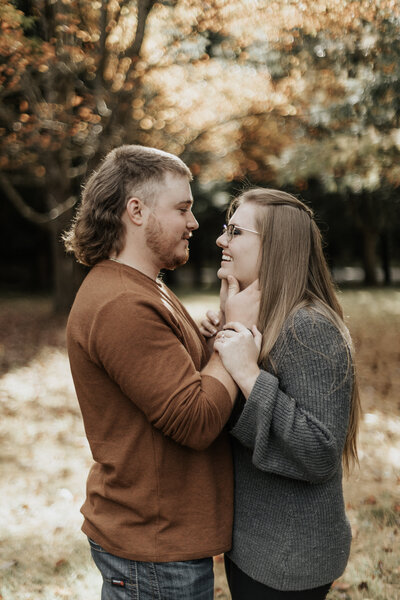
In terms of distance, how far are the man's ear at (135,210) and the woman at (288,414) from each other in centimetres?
46

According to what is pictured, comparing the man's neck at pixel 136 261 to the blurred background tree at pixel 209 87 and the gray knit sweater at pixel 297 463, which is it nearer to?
the gray knit sweater at pixel 297 463

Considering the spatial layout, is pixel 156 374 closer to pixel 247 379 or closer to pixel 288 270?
pixel 247 379

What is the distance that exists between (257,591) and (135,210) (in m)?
1.56

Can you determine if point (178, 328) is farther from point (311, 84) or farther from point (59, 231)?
point (59, 231)

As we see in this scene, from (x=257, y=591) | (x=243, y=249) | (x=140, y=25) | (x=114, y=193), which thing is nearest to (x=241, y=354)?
(x=243, y=249)

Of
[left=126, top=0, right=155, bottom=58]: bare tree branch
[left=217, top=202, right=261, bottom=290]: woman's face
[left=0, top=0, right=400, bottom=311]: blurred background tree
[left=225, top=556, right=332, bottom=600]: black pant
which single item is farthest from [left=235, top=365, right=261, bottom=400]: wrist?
[left=126, top=0, right=155, bottom=58]: bare tree branch

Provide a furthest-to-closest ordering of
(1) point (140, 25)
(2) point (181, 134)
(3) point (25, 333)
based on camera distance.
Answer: (2) point (181, 134), (3) point (25, 333), (1) point (140, 25)

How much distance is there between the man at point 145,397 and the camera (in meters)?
1.95

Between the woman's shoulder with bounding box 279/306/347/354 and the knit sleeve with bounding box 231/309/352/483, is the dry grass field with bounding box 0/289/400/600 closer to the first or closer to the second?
the knit sleeve with bounding box 231/309/352/483

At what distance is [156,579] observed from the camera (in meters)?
2.07

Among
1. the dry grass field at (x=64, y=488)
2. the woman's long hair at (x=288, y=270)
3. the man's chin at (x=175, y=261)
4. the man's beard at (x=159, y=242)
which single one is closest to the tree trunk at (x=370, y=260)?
the dry grass field at (x=64, y=488)

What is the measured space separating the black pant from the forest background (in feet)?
6.42

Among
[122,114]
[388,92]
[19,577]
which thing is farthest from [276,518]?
[122,114]

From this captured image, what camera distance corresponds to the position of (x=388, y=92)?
9.02 meters
